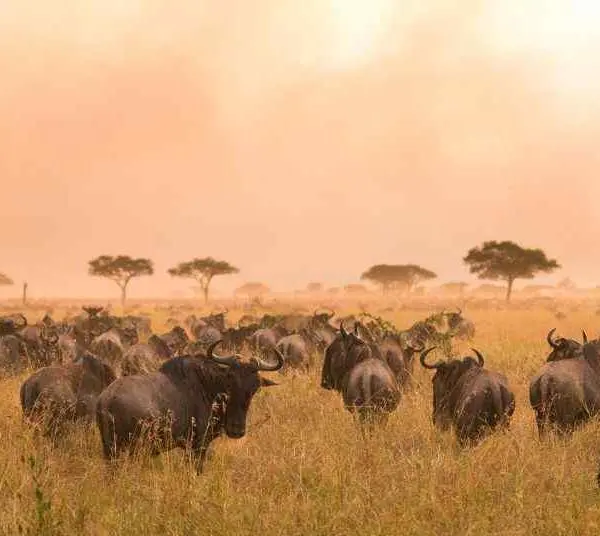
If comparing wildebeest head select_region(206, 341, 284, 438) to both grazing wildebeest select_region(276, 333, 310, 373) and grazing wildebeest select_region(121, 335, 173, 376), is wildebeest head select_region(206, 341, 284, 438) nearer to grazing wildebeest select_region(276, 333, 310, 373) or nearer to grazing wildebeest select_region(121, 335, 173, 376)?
grazing wildebeest select_region(121, 335, 173, 376)

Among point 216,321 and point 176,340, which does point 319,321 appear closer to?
point 176,340

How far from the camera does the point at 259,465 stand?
808 centimetres

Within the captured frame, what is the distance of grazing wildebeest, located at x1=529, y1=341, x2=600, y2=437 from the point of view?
871 cm

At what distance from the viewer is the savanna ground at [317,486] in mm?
6027

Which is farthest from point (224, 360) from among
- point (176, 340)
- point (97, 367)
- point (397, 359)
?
point (176, 340)

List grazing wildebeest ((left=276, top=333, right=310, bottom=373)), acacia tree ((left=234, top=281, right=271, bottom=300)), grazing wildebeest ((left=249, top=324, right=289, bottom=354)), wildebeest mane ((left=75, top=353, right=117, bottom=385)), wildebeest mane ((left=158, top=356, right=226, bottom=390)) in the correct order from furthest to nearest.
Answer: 1. acacia tree ((left=234, top=281, right=271, bottom=300))
2. grazing wildebeest ((left=249, top=324, right=289, bottom=354))
3. grazing wildebeest ((left=276, top=333, right=310, bottom=373))
4. wildebeest mane ((left=75, top=353, right=117, bottom=385))
5. wildebeest mane ((left=158, top=356, right=226, bottom=390))

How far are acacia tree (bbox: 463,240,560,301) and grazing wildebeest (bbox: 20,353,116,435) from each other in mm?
57862

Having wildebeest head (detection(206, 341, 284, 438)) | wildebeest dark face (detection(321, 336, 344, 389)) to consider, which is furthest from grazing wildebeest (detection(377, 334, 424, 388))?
wildebeest head (detection(206, 341, 284, 438))

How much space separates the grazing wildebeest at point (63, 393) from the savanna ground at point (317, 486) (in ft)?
0.90

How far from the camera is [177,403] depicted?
294 inches

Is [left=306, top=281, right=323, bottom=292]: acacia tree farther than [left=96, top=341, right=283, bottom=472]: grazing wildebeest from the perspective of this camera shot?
Yes

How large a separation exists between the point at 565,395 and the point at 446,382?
1488 mm

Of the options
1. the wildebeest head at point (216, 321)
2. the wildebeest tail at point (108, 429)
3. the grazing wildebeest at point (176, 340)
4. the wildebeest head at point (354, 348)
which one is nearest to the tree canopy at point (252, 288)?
the wildebeest head at point (216, 321)

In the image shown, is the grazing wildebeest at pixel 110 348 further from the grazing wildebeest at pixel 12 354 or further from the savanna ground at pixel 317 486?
the savanna ground at pixel 317 486
